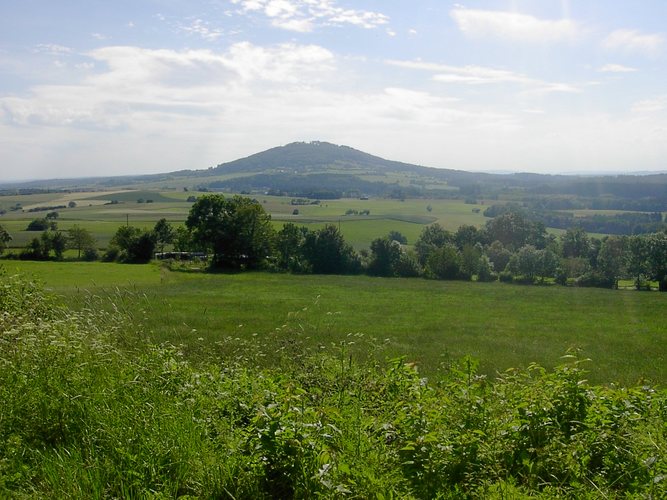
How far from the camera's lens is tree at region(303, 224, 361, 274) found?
199ft

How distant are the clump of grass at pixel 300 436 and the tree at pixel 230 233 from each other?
180ft

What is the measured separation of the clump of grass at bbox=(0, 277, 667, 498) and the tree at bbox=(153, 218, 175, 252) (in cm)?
6153

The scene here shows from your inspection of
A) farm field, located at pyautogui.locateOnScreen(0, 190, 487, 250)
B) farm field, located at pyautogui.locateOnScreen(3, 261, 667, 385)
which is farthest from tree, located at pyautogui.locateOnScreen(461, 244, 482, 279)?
farm field, located at pyautogui.locateOnScreen(0, 190, 487, 250)

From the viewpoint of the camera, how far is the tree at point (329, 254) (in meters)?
60.6

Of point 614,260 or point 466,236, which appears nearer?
point 614,260

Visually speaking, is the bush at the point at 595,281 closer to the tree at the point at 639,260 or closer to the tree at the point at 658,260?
the tree at the point at 639,260

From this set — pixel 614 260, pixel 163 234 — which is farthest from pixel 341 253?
pixel 614 260

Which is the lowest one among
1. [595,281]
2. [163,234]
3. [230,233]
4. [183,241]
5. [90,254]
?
[595,281]

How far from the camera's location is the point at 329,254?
60.6m

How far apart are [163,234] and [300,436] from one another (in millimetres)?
67031

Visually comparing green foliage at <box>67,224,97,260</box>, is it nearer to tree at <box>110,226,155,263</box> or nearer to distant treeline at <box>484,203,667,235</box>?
tree at <box>110,226,155,263</box>

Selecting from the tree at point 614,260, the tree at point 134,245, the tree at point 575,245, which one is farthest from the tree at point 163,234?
the tree at point 614,260

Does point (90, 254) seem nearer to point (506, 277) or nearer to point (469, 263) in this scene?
point (469, 263)

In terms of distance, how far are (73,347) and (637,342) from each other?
25.2 metres
